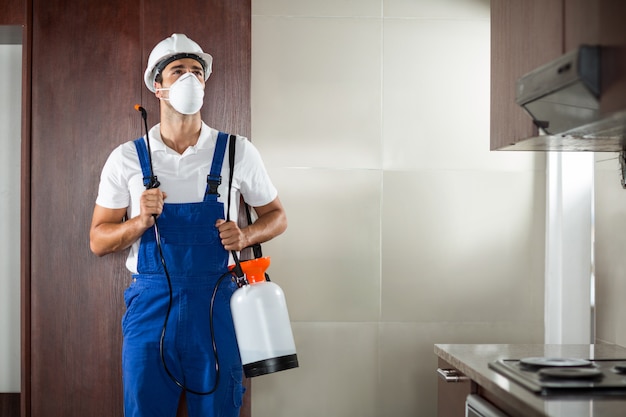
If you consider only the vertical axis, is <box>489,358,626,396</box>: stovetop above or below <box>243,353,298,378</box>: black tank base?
above

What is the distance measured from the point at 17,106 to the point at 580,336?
2.55m

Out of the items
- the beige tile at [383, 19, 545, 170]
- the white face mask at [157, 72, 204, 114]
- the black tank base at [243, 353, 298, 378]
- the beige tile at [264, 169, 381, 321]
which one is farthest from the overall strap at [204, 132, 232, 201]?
the beige tile at [383, 19, 545, 170]

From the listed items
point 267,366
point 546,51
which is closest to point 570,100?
point 546,51

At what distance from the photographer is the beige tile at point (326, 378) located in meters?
3.00

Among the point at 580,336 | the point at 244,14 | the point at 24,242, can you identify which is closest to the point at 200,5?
the point at 244,14

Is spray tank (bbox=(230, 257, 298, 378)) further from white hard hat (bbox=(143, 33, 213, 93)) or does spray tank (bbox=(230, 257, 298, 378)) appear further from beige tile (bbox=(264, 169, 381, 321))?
white hard hat (bbox=(143, 33, 213, 93))

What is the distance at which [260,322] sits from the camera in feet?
8.00

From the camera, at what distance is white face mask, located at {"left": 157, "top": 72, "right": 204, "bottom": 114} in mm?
2586

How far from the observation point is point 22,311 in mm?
2941

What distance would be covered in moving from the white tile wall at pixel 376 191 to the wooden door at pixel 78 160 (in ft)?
1.07

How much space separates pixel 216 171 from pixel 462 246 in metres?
1.10

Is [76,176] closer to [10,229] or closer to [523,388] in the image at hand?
[10,229]

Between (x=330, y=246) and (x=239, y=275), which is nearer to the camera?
(x=239, y=275)

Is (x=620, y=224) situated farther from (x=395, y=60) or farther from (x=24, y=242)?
(x=24, y=242)
